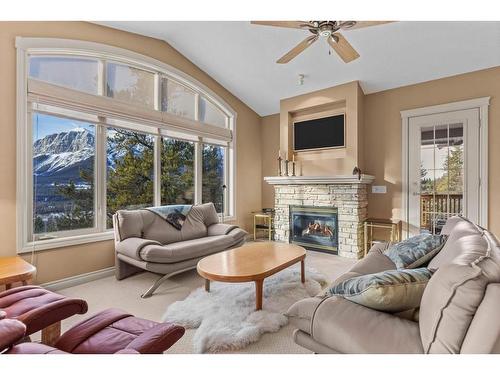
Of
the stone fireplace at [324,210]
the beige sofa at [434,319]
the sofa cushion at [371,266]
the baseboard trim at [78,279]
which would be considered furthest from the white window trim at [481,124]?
the baseboard trim at [78,279]

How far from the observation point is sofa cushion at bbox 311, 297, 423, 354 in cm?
104

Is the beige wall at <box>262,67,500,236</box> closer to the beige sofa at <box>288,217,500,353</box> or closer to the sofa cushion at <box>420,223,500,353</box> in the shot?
the beige sofa at <box>288,217,500,353</box>

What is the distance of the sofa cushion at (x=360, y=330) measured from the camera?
41.1 inches

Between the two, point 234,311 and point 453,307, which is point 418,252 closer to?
point 453,307

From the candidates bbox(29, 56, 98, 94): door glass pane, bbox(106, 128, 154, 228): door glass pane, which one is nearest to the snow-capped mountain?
bbox(106, 128, 154, 228): door glass pane

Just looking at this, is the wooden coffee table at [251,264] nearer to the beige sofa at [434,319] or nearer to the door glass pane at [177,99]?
the beige sofa at [434,319]

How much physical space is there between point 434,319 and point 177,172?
155 inches

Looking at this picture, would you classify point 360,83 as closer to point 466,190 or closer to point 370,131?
point 370,131

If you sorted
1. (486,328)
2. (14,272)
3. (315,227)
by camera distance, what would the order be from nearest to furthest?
(486,328), (14,272), (315,227)

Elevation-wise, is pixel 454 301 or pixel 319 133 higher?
pixel 319 133

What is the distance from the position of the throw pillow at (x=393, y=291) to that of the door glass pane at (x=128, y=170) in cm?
328

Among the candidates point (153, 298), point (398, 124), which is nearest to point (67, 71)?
point (153, 298)

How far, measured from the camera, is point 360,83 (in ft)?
14.0

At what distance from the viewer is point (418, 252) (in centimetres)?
192
